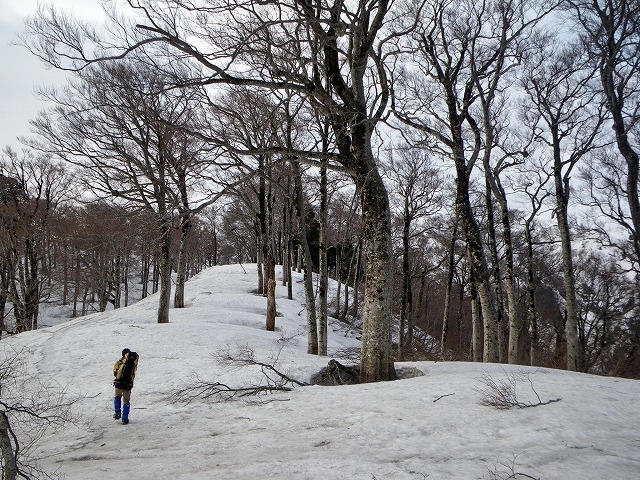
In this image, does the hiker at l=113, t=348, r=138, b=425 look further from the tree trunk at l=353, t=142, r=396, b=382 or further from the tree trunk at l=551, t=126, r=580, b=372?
the tree trunk at l=551, t=126, r=580, b=372

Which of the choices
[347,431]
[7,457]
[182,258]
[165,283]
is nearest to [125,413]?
[7,457]

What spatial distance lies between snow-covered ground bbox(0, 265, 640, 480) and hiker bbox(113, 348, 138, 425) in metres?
0.23

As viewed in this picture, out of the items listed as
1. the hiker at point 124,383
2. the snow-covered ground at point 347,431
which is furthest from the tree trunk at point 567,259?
the hiker at point 124,383

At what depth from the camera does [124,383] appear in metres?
6.77

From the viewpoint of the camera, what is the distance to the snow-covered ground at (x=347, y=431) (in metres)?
3.47

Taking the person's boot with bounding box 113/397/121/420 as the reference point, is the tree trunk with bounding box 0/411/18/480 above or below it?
above

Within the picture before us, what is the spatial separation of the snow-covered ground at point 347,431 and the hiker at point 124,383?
0.75 feet

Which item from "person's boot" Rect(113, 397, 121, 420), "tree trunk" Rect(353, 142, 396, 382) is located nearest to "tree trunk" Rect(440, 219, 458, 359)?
"tree trunk" Rect(353, 142, 396, 382)

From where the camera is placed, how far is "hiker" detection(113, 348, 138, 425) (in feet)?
21.2

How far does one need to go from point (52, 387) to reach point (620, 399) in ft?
34.3

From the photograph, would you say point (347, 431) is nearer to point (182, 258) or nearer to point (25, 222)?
point (182, 258)

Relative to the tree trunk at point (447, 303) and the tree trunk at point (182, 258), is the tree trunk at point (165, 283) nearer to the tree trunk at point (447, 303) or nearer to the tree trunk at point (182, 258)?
the tree trunk at point (182, 258)

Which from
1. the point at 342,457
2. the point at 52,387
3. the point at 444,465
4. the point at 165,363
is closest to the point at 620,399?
the point at 444,465

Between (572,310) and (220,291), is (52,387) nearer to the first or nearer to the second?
(572,310)
